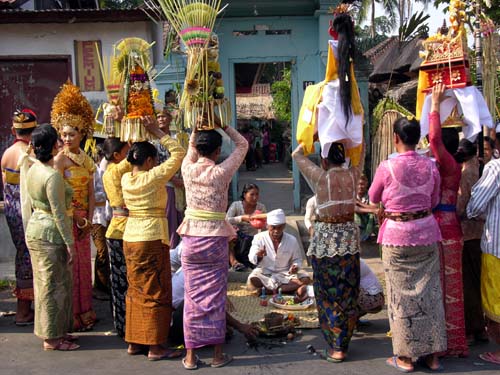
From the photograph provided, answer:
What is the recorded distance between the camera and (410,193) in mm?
4332

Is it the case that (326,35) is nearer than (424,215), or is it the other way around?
(424,215)

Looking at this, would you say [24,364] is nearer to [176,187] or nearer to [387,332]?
[176,187]

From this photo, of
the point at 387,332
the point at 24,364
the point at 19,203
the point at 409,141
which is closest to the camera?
the point at 409,141

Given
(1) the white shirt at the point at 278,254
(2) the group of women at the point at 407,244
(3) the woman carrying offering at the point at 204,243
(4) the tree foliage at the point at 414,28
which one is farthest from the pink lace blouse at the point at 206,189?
(4) the tree foliage at the point at 414,28

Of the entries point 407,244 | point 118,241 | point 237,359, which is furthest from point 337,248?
point 118,241

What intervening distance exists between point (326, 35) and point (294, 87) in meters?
0.97

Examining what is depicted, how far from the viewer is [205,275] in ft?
15.0

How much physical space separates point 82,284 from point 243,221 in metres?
2.22

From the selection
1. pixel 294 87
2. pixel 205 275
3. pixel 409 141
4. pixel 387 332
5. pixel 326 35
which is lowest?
pixel 387 332

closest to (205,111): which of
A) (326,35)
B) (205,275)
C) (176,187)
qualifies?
(205,275)

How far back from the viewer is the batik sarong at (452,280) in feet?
15.1

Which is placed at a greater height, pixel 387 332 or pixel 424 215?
pixel 424 215

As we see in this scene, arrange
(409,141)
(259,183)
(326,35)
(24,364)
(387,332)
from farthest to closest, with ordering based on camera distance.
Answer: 1. (259,183)
2. (326,35)
3. (387,332)
4. (24,364)
5. (409,141)

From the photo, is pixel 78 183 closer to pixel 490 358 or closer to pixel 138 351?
pixel 138 351
